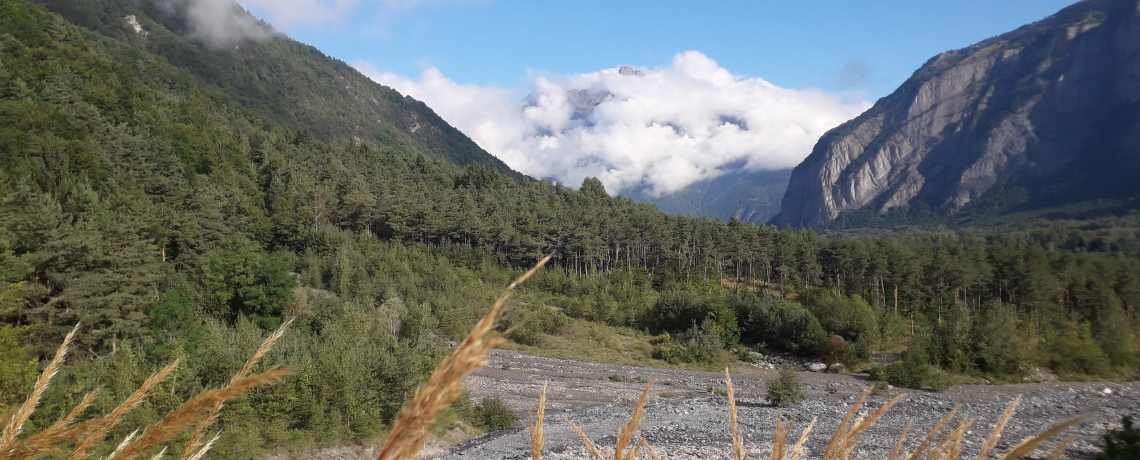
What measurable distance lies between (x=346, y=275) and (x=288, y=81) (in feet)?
385

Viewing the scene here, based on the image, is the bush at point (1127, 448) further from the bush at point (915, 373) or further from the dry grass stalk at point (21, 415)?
the bush at point (915, 373)

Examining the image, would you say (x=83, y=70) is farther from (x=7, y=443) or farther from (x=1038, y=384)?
(x=1038, y=384)

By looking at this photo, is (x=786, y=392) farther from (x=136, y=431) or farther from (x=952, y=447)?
(x=136, y=431)

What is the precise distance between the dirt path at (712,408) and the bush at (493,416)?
1.24 metres

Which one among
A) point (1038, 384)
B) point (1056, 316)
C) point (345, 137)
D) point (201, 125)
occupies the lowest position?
point (1038, 384)

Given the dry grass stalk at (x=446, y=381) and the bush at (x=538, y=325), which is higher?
the dry grass stalk at (x=446, y=381)

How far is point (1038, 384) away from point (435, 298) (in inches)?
1581

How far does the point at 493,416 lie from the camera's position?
67.9 ft

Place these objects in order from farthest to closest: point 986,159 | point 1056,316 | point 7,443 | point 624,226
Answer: point 986,159 < point 624,226 < point 1056,316 < point 7,443

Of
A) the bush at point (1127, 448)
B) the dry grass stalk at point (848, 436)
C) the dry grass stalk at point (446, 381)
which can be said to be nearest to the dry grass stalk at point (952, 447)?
the dry grass stalk at point (848, 436)

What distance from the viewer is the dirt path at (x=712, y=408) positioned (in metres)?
17.6

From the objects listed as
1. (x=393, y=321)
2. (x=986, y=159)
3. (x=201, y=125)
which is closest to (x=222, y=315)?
(x=393, y=321)

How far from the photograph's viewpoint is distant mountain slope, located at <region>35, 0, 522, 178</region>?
109 metres

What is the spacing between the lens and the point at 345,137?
120m
